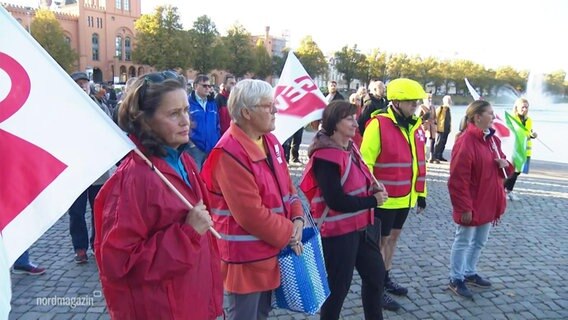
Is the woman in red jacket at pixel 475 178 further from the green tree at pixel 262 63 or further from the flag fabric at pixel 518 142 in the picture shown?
the green tree at pixel 262 63

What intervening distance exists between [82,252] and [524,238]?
569 cm

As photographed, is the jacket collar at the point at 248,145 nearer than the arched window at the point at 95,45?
Yes

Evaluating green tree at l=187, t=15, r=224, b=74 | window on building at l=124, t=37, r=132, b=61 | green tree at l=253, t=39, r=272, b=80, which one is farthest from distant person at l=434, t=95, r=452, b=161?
window on building at l=124, t=37, r=132, b=61

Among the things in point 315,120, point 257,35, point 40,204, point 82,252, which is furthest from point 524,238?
point 257,35

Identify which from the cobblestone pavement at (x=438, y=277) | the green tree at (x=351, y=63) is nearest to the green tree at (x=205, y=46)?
the green tree at (x=351, y=63)

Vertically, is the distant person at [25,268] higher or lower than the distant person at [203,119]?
lower

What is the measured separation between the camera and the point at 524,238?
6.19 meters

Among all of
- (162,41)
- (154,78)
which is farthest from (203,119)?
(162,41)

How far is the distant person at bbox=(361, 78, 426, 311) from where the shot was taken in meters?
3.87

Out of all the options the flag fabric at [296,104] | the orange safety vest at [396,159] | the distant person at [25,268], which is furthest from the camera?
the distant person at [25,268]

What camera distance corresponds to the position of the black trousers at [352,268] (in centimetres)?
311

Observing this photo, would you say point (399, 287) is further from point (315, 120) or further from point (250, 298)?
point (250, 298)

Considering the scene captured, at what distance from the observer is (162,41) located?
58.7 meters

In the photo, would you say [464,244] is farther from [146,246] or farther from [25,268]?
[25,268]
